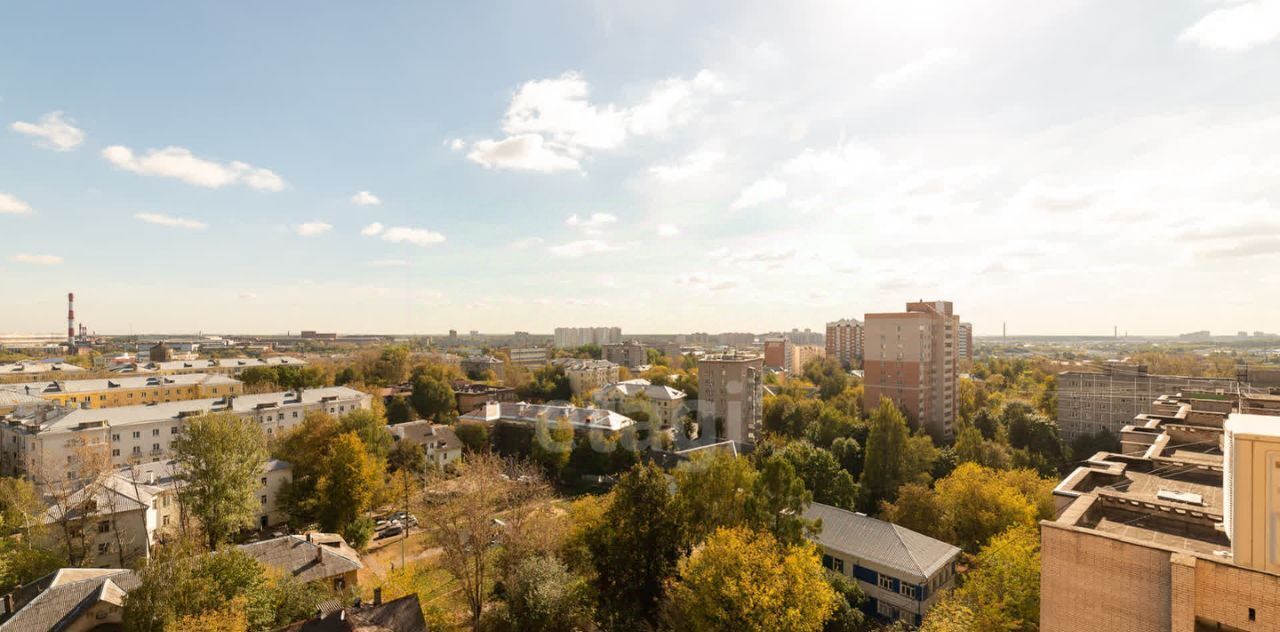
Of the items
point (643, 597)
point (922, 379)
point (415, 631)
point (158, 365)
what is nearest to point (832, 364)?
point (922, 379)

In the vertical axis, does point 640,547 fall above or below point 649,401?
below

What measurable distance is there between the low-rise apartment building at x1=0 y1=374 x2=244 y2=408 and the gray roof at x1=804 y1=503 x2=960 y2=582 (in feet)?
162

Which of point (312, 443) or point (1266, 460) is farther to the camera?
point (312, 443)

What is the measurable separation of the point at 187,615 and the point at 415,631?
556 centimetres

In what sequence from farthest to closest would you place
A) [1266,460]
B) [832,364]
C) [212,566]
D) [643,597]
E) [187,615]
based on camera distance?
[832,364] < [643,597] < [212,566] < [187,615] < [1266,460]

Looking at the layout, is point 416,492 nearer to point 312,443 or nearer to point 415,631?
point 312,443

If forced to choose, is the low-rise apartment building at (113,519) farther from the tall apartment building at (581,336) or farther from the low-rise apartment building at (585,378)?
the tall apartment building at (581,336)

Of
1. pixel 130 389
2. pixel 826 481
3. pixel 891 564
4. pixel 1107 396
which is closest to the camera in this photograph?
pixel 891 564

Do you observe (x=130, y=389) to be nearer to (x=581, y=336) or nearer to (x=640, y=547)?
(x=640, y=547)

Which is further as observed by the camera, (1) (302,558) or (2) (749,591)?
(1) (302,558)

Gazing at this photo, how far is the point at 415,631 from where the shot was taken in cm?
1540

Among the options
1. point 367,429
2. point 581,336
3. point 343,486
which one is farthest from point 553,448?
point 581,336

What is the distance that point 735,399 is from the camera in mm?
42344

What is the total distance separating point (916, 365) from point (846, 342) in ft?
166
